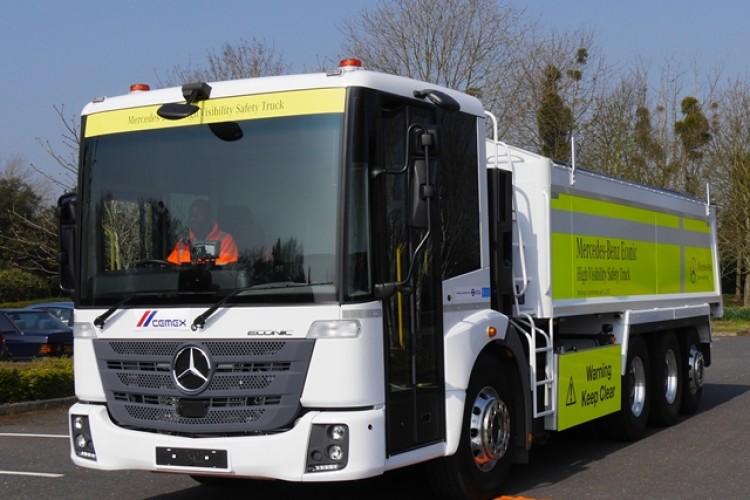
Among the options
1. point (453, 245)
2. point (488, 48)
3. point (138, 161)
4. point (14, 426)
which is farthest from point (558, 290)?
point (488, 48)

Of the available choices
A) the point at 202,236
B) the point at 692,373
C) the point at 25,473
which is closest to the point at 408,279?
the point at 202,236

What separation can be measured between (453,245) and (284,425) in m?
1.85

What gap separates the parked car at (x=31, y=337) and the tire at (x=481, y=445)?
12.0 m

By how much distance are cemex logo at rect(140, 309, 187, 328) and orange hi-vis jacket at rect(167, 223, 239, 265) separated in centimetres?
37

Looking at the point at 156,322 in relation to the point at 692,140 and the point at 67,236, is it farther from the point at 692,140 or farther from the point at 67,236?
the point at 692,140

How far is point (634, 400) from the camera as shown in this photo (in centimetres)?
1126

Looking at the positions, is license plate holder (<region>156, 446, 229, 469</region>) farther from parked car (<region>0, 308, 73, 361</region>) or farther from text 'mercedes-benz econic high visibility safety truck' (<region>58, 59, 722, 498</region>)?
parked car (<region>0, 308, 73, 361</region>)

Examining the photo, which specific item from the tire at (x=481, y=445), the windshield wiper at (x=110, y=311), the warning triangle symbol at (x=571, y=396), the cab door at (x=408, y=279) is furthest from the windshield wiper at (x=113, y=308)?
the warning triangle symbol at (x=571, y=396)

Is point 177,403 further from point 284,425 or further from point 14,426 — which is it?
point 14,426

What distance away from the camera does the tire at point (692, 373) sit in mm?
12820

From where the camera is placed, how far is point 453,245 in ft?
25.2

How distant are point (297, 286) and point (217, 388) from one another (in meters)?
0.82

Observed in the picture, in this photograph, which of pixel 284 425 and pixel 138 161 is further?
pixel 138 161

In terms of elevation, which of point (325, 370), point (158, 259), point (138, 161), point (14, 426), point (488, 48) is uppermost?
point (488, 48)
